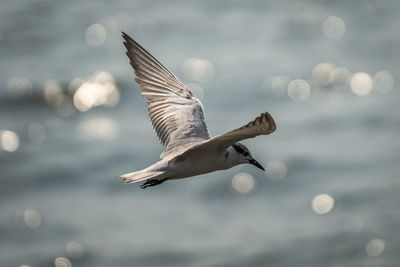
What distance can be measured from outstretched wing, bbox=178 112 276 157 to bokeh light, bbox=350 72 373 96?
2056 centimetres

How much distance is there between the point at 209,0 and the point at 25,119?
34.9 ft

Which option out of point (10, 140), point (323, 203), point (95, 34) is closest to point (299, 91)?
point (323, 203)

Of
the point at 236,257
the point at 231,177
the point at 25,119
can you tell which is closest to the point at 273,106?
the point at 231,177

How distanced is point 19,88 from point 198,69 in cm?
666

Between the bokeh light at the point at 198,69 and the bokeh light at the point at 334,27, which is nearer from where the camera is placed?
the bokeh light at the point at 198,69

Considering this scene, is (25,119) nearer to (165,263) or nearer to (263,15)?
(165,263)

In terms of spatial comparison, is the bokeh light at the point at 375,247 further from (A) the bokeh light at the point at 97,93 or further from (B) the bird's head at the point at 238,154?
(B) the bird's head at the point at 238,154

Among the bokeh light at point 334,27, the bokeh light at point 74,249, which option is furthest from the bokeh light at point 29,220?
the bokeh light at point 334,27

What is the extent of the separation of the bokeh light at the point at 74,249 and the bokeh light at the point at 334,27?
13519 mm

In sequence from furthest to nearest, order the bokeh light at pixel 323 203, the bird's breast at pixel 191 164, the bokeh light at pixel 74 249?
the bokeh light at pixel 323 203 → the bokeh light at pixel 74 249 → the bird's breast at pixel 191 164

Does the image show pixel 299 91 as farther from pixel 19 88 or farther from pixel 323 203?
pixel 19 88

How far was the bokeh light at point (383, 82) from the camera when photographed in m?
30.1

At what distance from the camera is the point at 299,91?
29547mm

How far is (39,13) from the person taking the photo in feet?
119
